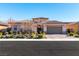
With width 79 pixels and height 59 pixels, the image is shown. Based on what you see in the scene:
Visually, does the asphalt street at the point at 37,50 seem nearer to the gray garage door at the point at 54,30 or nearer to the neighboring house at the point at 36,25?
the gray garage door at the point at 54,30

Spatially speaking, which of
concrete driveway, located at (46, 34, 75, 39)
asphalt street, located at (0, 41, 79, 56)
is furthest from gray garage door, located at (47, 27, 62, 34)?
asphalt street, located at (0, 41, 79, 56)

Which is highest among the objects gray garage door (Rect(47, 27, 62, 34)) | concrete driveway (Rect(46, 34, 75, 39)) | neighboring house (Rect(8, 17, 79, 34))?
neighboring house (Rect(8, 17, 79, 34))

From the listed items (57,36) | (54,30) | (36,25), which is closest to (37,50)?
(36,25)

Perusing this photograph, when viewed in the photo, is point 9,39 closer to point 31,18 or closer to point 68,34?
point 31,18

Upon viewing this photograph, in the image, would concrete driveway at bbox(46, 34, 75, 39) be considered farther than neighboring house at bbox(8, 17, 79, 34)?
Yes

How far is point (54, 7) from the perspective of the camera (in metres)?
8.80

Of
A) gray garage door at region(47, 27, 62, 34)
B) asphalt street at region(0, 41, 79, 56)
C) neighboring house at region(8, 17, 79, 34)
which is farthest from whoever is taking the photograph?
gray garage door at region(47, 27, 62, 34)

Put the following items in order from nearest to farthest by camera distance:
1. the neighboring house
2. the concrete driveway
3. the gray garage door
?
the neighboring house
the concrete driveway
the gray garage door

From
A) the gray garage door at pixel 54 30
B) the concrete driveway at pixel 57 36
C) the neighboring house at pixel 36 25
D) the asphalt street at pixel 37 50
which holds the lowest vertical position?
the asphalt street at pixel 37 50

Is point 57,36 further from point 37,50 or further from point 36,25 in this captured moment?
point 37,50

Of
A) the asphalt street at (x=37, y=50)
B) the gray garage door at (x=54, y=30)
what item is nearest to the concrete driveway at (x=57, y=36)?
the gray garage door at (x=54, y=30)

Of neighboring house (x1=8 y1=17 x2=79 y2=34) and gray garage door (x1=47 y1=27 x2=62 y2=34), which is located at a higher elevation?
neighboring house (x1=8 y1=17 x2=79 y2=34)

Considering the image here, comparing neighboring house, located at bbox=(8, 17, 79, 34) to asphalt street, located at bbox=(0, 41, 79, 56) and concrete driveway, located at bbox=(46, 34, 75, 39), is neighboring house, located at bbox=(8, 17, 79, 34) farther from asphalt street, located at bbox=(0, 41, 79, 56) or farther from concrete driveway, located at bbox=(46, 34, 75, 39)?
asphalt street, located at bbox=(0, 41, 79, 56)

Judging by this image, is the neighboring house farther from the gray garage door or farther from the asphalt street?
the asphalt street
